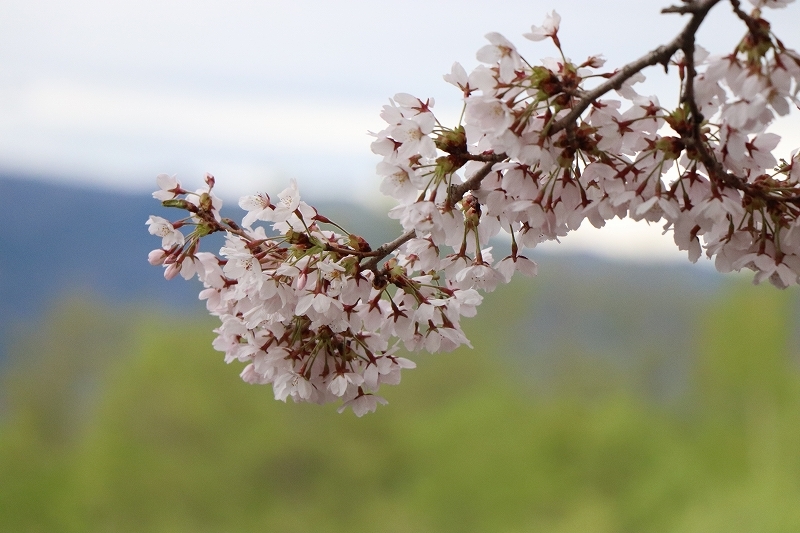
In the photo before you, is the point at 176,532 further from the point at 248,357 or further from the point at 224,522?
the point at 248,357

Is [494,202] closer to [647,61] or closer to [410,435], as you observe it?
[647,61]

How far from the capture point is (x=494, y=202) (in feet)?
1.86

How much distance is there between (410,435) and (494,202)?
375cm

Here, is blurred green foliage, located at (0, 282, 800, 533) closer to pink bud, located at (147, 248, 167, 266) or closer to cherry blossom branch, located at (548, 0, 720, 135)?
pink bud, located at (147, 248, 167, 266)

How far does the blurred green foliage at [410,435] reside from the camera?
3.85 metres

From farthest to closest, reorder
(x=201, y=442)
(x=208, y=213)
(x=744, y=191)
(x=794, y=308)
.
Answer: (x=201, y=442)
(x=794, y=308)
(x=208, y=213)
(x=744, y=191)

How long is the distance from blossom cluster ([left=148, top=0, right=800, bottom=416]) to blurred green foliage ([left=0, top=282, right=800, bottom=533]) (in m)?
3.29

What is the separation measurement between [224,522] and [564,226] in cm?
387

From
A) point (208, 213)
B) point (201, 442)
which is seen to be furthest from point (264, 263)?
point (201, 442)

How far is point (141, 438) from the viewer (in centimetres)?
401

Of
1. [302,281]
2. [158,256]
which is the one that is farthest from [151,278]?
[302,281]

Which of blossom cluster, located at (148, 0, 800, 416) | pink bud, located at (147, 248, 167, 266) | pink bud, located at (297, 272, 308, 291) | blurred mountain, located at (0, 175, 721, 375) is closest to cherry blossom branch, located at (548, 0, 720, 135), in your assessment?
blossom cluster, located at (148, 0, 800, 416)

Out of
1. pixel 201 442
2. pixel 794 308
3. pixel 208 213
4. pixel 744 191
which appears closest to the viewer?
pixel 744 191

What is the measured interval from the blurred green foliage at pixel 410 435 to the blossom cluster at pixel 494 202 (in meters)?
3.29
